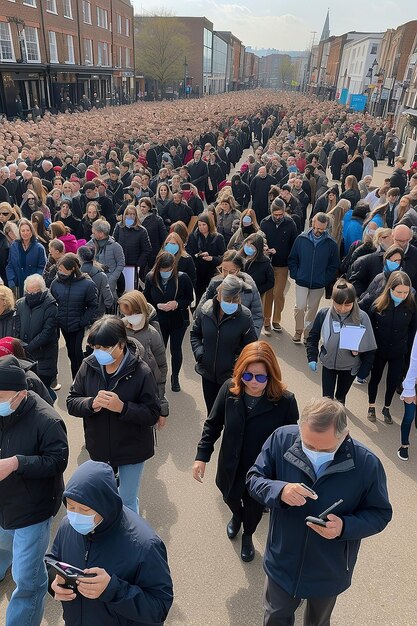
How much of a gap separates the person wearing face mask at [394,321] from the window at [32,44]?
33759 mm

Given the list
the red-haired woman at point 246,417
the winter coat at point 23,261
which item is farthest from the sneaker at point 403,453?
the winter coat at point 23,261

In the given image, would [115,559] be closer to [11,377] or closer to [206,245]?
[11,377]

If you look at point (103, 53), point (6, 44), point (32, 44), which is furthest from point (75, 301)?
point (103, 53)

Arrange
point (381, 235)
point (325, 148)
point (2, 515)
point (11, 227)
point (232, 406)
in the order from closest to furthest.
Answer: point (2, 515) → point (232, 406) → point (381, 235) → point (11, 227) → point (325, 148)

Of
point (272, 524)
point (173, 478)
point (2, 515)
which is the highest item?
point (272, 524)

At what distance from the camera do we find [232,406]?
3195 mm

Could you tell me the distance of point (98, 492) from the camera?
78.4 inches

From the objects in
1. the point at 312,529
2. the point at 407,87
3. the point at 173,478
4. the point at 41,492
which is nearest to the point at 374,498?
the point at 312,529

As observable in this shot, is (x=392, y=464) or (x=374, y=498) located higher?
(x=374, y=498)

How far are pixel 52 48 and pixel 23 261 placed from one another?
3597 cm

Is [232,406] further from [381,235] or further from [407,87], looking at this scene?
[407,87]

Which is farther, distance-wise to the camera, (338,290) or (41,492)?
(338,290)

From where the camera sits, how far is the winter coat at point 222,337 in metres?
4.23

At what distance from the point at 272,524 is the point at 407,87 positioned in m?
41.0
